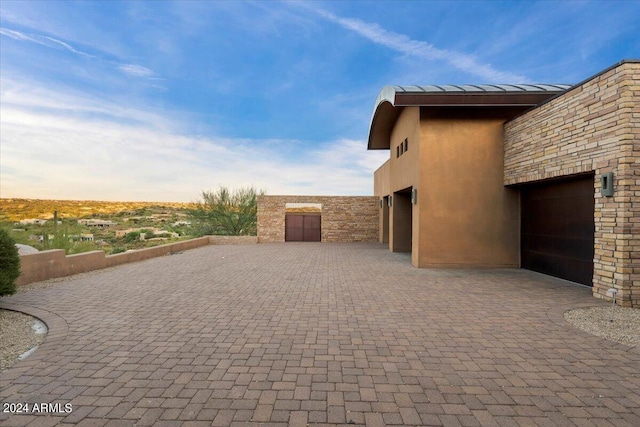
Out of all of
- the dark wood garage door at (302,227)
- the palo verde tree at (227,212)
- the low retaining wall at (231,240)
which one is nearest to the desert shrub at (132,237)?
the palo verde tree at (227,212)

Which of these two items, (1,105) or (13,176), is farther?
(13,176)

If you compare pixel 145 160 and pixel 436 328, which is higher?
pixel 145 160

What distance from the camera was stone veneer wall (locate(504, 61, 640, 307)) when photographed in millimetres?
5344

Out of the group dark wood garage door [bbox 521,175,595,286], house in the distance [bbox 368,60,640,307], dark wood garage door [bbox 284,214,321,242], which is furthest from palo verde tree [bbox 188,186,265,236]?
dark wood garage door [bbox 521,175,595,286]

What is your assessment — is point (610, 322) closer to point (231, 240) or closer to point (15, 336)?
point (15, 336)

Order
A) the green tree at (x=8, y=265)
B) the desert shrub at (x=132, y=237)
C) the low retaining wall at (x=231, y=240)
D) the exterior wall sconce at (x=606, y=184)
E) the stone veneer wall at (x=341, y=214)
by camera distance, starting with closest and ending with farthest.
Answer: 1. the green tree at (x=8, y=265)
2. the exterior wall sconce at (x=606, y=184)
3. the low retaining wall at (x=231, y=240)
4. the stone veneer wall at (x=341, y=214)
5. the desert shrub at (x=132, y=237)

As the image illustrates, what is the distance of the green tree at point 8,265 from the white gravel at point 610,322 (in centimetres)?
953

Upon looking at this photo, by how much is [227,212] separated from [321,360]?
18.2 m

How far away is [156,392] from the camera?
2682 millimetres

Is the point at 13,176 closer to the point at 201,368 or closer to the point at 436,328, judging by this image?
the point at 201,368

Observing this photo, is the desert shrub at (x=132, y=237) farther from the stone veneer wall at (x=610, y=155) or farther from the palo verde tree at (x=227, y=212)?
the stone veneer wall at (x=610, y=155)

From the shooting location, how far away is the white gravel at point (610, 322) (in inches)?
159

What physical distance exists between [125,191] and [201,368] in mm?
27657

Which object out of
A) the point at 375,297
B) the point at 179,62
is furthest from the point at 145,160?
the point at 375,297
